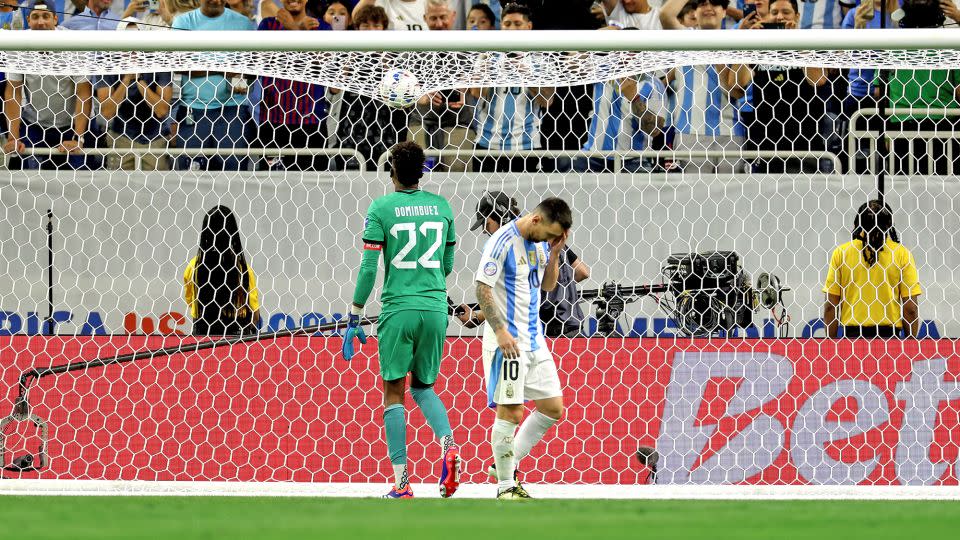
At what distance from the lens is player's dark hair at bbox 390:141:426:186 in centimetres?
629

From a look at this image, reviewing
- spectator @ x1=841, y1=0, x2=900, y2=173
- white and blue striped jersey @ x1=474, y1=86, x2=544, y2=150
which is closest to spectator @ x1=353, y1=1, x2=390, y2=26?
white and blue striped jersey @ x1=474, y1=86, x2=544, y2=150

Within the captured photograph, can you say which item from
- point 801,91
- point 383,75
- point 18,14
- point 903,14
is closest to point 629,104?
point 801,91

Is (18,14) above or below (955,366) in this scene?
above

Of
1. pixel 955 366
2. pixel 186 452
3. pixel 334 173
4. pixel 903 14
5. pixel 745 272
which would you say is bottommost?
pixel 186 452

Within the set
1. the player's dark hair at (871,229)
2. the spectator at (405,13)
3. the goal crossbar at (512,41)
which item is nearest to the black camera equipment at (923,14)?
the player's dark hair at (871,229)

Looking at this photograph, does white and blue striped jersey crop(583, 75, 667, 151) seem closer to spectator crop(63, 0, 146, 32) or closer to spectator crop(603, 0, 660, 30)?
spectator crop(603, 0, 660, 30)

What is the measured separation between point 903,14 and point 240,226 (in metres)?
4.87

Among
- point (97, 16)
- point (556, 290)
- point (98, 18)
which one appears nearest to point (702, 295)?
point (556, 290)

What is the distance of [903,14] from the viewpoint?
31.6ft

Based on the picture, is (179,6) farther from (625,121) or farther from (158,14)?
(625,121)

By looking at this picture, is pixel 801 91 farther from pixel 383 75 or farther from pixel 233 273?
pixel 233 273

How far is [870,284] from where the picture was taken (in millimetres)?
7641

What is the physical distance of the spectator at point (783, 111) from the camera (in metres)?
8.41

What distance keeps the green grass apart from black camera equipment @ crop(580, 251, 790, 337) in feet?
7.69
